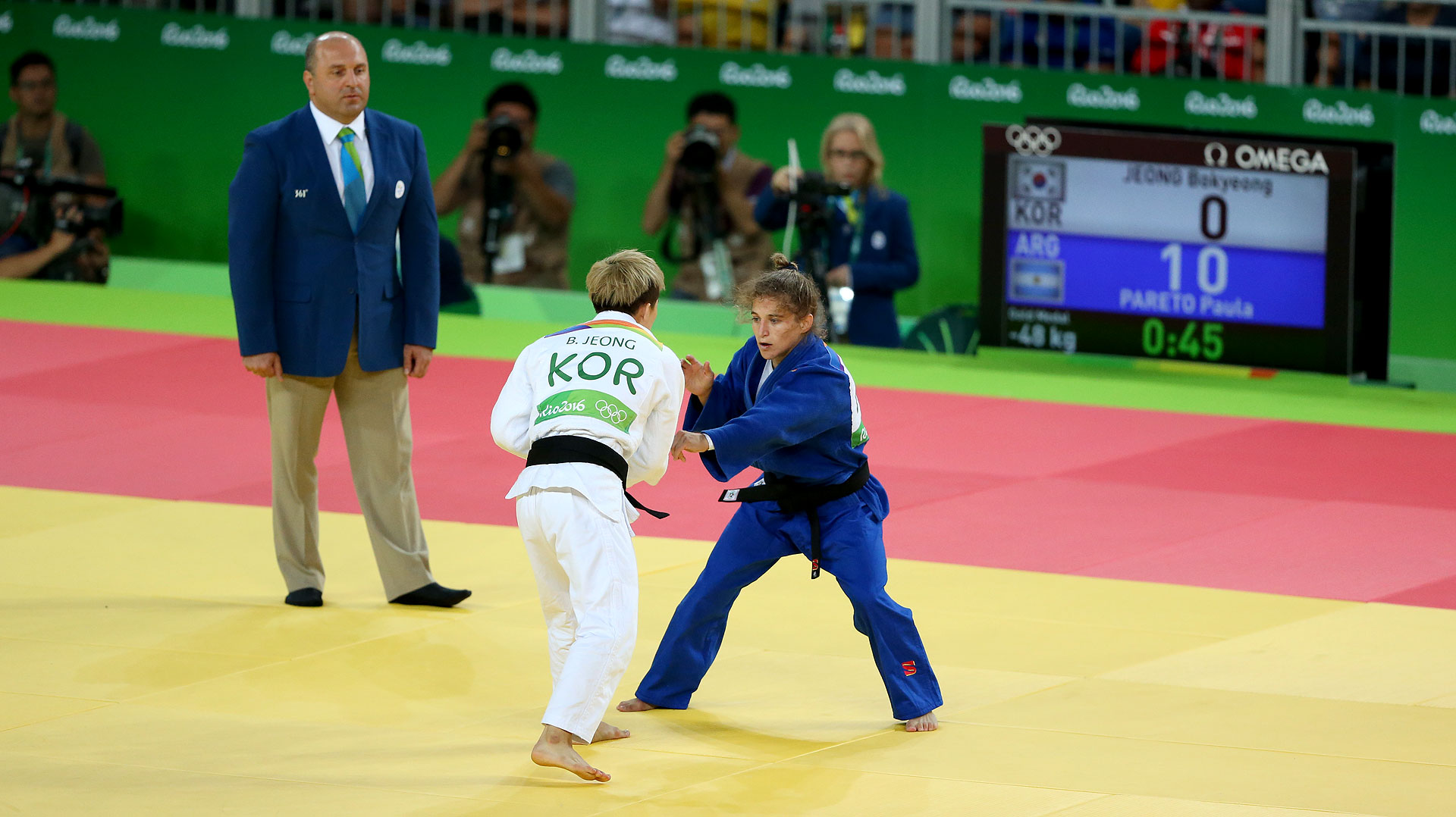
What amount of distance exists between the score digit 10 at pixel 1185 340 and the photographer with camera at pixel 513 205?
4568mm

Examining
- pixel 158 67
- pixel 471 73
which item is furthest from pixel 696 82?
pixel 158 67

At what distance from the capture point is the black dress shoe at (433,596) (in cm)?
755

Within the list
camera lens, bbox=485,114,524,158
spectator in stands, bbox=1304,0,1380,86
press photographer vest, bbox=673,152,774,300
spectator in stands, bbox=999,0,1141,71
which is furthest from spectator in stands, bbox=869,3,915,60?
spectator in stands, bbox=1304,0,1380,86

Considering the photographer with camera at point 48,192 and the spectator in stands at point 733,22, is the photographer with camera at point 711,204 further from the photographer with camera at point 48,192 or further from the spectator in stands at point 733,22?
the photographer with camera at point 48,192

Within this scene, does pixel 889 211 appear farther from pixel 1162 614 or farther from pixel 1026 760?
pixel 1026 760

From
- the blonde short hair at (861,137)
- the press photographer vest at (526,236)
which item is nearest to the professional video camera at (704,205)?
the press photographer vest at (526,236)

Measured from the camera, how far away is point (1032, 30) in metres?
14.7

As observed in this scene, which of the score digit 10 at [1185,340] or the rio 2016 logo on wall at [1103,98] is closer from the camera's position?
the score digit 10 at [1185,340]

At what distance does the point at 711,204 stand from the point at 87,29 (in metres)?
5.56

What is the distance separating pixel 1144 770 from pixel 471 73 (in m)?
10.5

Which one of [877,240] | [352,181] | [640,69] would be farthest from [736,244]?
[352,181]

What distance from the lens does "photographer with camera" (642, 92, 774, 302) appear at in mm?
14273

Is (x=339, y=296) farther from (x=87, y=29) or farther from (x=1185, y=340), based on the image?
(x=87, y=29)

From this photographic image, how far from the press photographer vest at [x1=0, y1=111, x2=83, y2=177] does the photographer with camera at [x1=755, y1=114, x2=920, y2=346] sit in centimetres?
582
